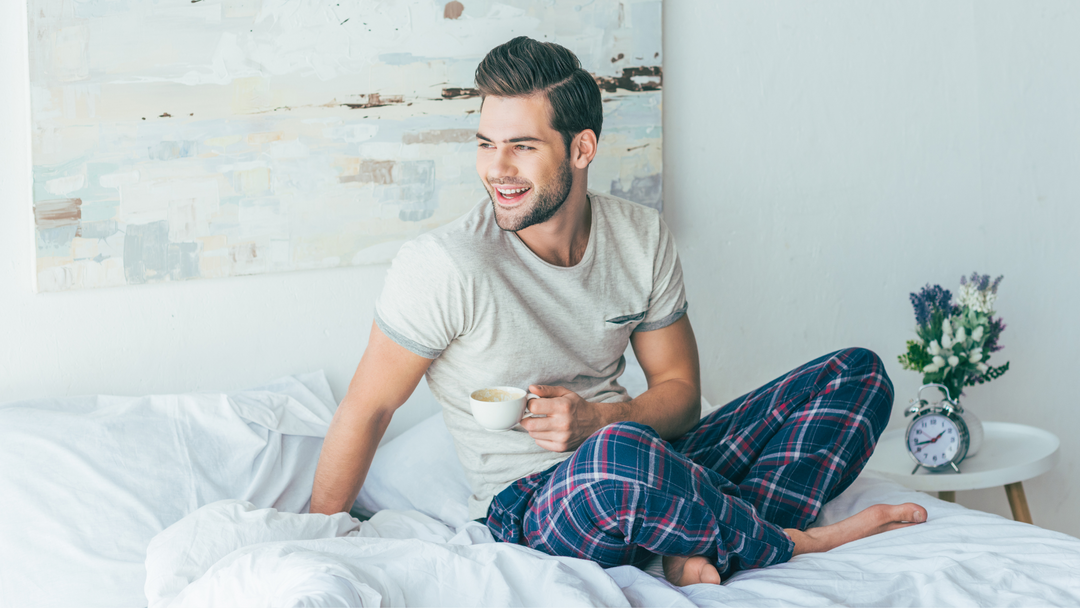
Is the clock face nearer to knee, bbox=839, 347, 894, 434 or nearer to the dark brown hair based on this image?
knee, bbox=839, 347, 894, 434

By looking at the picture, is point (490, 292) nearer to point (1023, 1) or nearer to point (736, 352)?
point (736, 352)

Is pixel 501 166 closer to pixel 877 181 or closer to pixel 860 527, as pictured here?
pixel 860 527

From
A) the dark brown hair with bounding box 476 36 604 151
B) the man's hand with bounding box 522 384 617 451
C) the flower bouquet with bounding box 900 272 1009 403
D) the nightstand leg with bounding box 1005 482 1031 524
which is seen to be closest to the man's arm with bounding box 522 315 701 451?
the man's hand with bounding box 522 384 617 451

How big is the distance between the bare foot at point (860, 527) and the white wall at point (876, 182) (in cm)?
84

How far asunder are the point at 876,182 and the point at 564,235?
1.10 meters

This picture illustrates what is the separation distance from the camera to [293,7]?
1.54 m

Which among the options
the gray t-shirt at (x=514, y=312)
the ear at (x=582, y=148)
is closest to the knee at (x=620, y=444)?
the gray t-shirt at (x=514, y=312)

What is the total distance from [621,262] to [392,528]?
1.96 feet

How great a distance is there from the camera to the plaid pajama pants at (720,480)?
1.08 meters

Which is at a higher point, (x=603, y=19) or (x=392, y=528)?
(x=603, y=19)

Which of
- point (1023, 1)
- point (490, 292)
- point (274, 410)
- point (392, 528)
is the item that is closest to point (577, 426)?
point (490, 292)

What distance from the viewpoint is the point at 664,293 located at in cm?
149

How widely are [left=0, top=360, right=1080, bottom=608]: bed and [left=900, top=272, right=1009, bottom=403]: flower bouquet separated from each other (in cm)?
54

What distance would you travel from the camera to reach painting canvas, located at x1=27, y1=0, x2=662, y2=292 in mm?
1414
